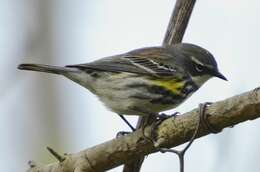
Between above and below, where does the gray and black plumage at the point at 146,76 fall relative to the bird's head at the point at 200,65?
below

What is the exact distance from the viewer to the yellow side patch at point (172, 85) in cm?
502

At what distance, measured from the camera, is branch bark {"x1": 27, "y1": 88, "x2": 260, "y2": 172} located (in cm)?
337

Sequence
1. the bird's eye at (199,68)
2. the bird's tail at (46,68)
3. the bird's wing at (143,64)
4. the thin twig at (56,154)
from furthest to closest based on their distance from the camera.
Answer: the bird's eye at (199,68)
the bird's wing at (143,64)
the bird's tail at (46,68)
the thin twig at (56,154)

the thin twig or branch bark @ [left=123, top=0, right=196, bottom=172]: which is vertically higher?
branch bark @ [left=123, top=0, right=196, bottom=172]

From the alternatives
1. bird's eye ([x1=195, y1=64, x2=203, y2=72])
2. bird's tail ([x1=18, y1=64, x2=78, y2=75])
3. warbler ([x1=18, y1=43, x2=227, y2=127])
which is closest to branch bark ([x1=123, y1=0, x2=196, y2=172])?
warbler ([x1=18, y1=43, x2=227, y2=127])

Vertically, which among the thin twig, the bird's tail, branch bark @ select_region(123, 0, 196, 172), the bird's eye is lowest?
the thin twig

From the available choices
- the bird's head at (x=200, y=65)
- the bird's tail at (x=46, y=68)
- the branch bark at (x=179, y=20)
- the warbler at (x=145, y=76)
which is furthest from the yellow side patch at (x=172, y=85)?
the bird's tail at (x=46, y=68)

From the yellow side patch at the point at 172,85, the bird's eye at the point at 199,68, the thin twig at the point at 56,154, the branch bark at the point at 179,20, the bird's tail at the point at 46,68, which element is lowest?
the thin twig at the point at 56,154

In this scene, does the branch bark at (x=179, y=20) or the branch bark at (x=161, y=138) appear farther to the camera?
the branch bark at (x=179, y=20)

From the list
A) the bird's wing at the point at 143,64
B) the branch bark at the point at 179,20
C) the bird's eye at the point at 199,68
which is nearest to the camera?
the branch bark at the point at 179,20

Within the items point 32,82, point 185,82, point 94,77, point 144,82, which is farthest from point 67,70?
point 32,82

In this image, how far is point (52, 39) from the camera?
693 centimetres

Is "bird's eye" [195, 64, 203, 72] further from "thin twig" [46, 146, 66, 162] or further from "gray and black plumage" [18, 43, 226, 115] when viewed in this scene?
"thin twig" [46, 146, 66, 162]

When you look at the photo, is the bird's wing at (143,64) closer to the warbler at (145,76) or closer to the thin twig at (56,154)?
the warbler at (145,76)
